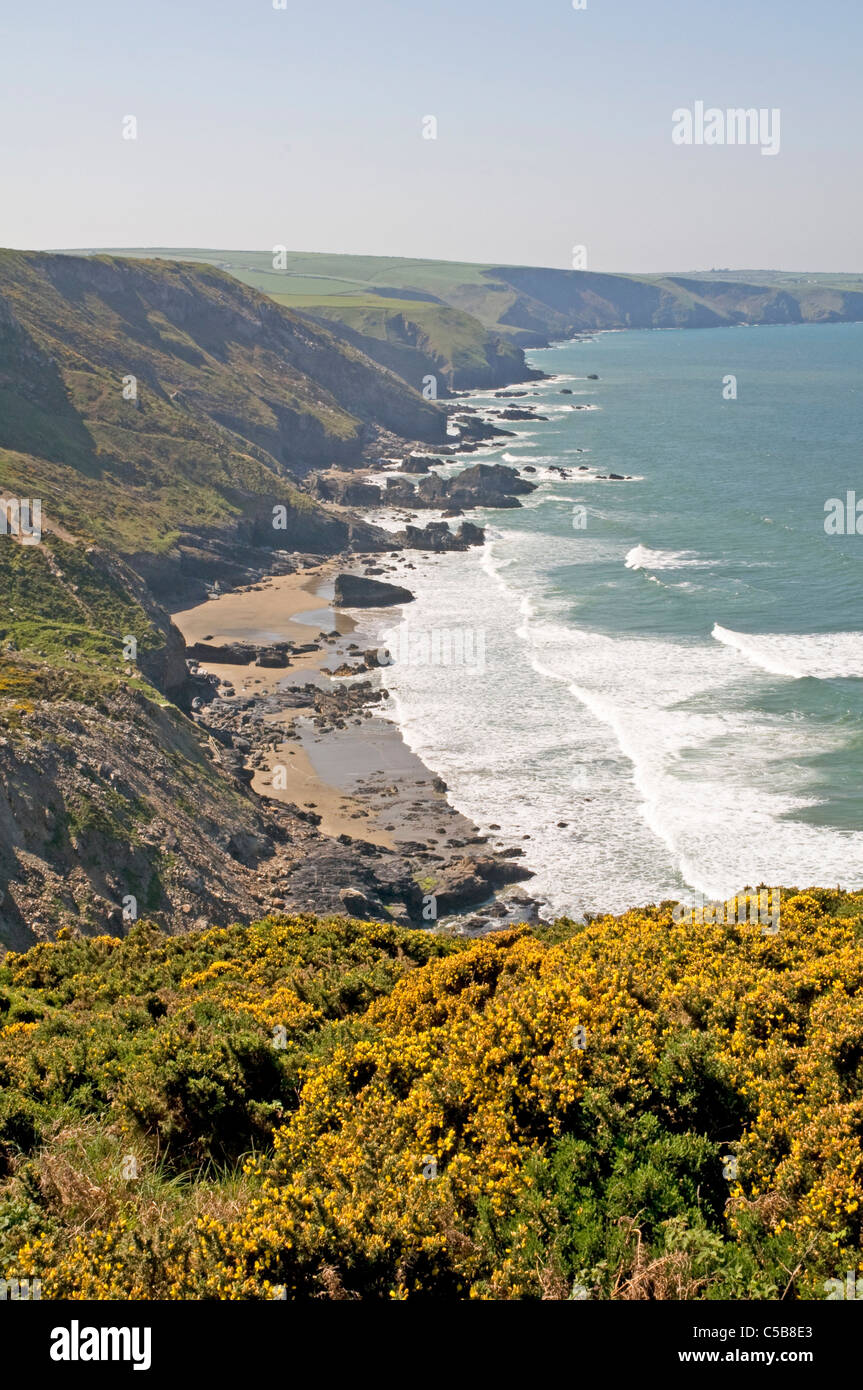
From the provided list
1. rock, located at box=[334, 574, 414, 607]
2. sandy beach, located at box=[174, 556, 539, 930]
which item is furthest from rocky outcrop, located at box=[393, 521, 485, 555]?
sandy beach, located at box=[174, 556, 539, 930]

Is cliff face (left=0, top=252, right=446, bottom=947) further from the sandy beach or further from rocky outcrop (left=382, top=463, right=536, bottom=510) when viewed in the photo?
rocky outcrop (left=382, top=463, right=536, bottom=510)

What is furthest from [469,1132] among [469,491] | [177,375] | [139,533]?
[177,375]

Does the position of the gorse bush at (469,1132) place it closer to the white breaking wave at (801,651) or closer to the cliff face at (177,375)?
the white breaking wave at (801,651)

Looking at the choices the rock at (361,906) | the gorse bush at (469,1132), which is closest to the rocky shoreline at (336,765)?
the rock at (361,906)

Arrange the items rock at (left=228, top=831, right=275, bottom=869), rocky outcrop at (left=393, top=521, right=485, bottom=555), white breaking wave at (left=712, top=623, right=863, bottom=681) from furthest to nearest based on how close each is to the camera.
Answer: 1. rocky outcrop at (left=393, top=521, right=485, bottom=555)
2. white breaking wave at (left=712, top=623, right=863, bottom=681)
3. rock at (left=228, top=831, right=275, bottom=869)

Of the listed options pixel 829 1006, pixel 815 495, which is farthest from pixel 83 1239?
pixel 815 495
